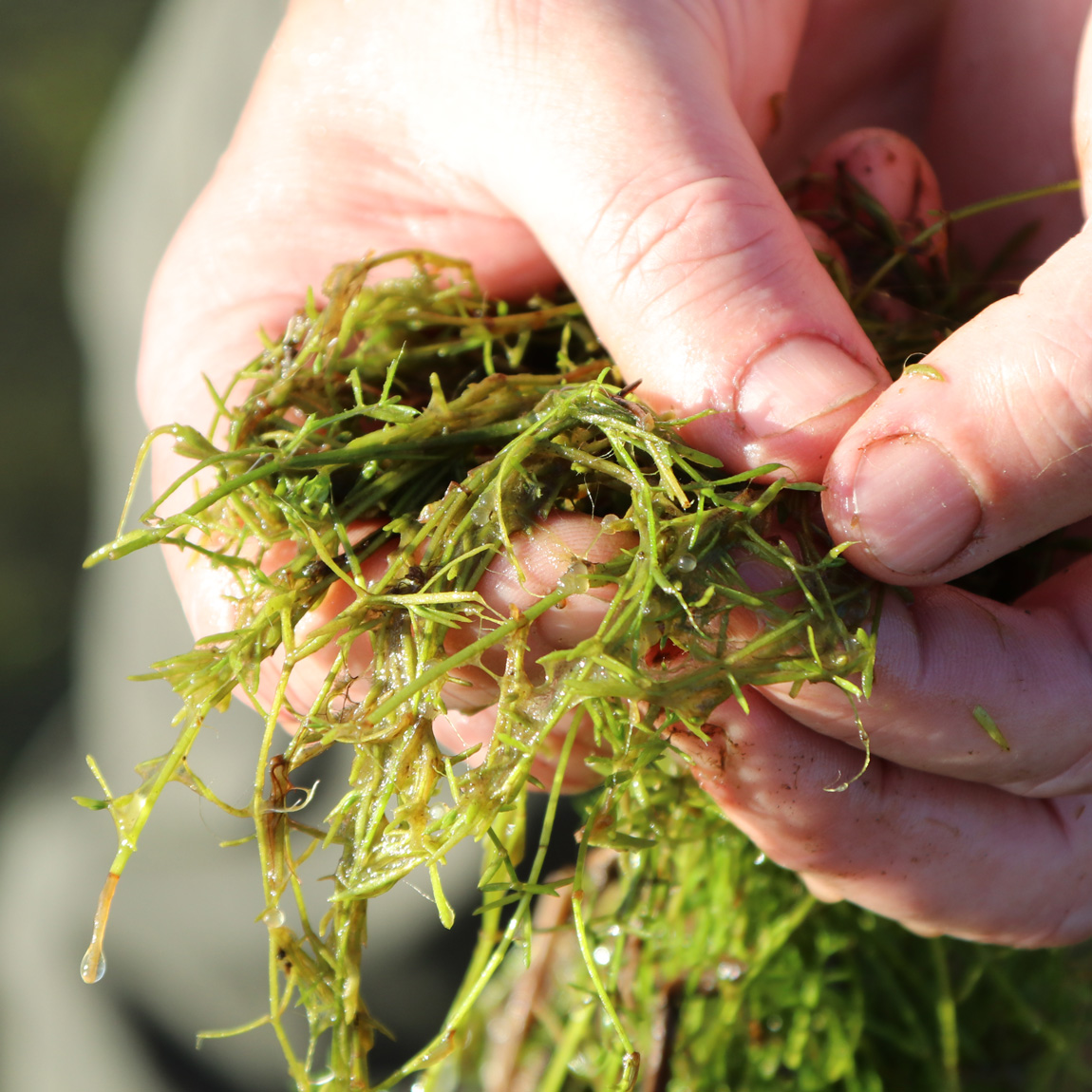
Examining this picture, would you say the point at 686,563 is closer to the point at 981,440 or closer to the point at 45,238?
the point at 981,440

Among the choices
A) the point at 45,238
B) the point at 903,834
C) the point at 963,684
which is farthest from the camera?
the point at 45,238

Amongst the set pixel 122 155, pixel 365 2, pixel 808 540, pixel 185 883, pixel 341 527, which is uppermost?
pixel 122 155

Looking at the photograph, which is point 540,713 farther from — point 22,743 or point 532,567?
point 22,743

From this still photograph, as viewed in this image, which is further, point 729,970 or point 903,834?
point 729,970

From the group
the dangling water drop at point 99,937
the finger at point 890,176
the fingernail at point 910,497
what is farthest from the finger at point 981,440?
the dangling water drop at point 99,937

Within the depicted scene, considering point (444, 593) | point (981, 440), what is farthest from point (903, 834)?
point (444, 593)

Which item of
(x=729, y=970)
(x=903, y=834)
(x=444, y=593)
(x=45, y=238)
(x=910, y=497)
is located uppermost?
(x=45, y=238)

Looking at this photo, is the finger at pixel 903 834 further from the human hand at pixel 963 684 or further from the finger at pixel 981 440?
the finger at pixel 981 440

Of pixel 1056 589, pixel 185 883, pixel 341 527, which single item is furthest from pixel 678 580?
pixel 185 883

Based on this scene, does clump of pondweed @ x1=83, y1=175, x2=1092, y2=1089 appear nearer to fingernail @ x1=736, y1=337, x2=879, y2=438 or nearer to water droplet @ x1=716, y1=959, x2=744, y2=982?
fingernail @ x1=736, y1=337, x2=879, y2=438
